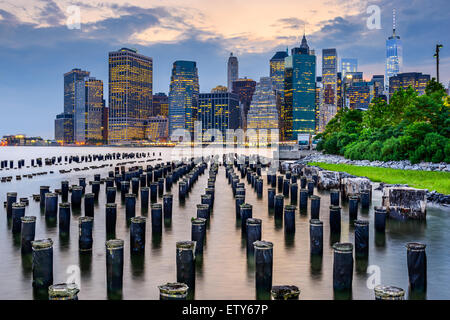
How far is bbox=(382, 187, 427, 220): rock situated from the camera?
16812mm

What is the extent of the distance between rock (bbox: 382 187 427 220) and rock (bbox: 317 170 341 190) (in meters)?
10.3

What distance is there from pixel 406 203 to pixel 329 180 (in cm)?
1100

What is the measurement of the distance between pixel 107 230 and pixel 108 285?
592 cm

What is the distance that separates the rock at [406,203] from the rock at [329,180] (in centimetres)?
1034

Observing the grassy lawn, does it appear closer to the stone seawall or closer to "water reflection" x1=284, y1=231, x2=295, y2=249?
the stone seawall

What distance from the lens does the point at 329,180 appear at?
1104 inches

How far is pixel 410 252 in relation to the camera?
8750mm

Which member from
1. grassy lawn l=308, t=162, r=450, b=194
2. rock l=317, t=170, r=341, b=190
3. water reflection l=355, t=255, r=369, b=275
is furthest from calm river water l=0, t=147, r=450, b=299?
rock l=317, t=170, r=341, b=190

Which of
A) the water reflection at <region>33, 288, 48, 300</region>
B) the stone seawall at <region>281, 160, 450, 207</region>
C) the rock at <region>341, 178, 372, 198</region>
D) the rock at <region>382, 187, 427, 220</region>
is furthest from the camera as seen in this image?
the rock at <region>341, 178, 372, 198</region>

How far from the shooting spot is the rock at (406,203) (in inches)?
662

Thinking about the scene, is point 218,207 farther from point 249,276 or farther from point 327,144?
point 327,144

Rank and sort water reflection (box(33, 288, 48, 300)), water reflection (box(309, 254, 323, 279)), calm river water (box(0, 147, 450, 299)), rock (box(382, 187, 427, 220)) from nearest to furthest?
water reflection (box(33, 288, 48, 300)) < calm river water (box(0, 147, 450, 299)) < water reflection (box(309, 254, 323, 279)) < rock (box(382, 187, 427, 220))

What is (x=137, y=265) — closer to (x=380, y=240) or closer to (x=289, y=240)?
(x=289, y=240)

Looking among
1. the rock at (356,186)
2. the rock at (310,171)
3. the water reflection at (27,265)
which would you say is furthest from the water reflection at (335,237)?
the rock at (310,171)
